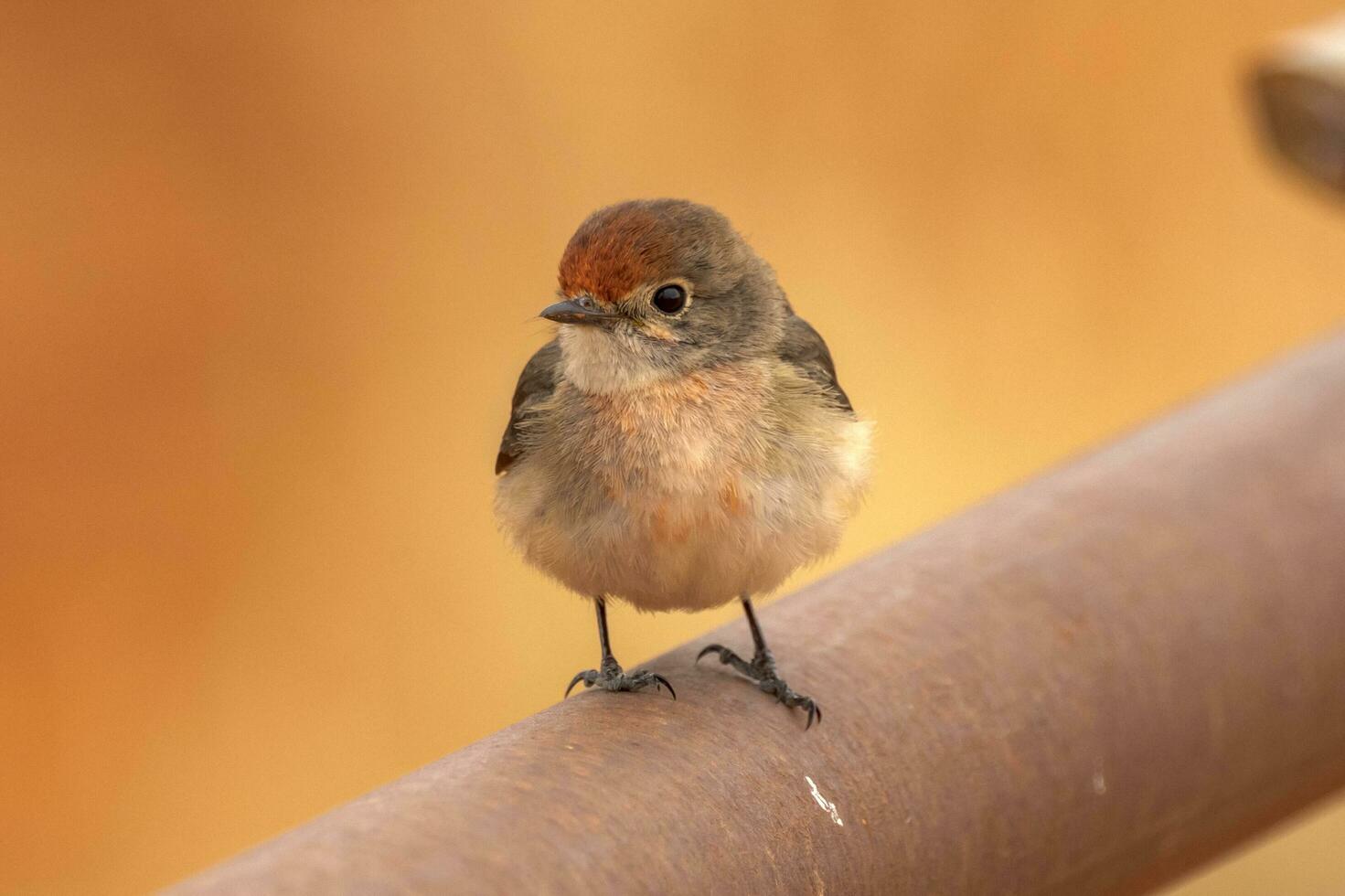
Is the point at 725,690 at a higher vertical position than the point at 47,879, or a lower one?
higher

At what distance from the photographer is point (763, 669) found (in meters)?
2.30

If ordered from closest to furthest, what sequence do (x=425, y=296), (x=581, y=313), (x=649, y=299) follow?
(x=581, y=313) → (x=649, y=299) → (x=425, y=296)

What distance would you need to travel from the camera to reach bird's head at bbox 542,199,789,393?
2934mm

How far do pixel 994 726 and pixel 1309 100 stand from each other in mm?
1454

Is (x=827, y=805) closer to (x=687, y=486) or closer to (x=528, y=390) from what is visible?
(x=687, y=486)

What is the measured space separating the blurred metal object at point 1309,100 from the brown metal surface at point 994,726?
0.49 m

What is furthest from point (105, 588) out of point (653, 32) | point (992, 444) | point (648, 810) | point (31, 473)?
point (648, 810)

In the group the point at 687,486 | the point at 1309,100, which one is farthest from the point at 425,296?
the point at 1309,100

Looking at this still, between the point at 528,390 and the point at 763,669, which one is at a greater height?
the point at 528,390

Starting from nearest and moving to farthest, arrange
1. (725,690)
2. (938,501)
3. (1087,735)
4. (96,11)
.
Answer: (1087,735) → (725,690) → (96,11) → (938,501)

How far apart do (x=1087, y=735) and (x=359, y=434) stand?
3396 millimetres

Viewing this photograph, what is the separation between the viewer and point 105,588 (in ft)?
15.8

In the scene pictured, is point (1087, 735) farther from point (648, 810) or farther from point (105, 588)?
point (105, 588)

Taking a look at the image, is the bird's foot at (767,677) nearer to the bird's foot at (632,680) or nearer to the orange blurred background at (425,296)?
the bird's foot at (632,680)
